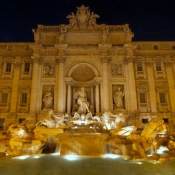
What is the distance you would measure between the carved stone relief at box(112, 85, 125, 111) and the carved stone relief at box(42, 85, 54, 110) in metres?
6.88

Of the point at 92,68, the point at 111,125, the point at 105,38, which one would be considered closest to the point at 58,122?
the point at 111,125

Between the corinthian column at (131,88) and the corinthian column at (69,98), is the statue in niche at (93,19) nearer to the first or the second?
the corinthian column at (131,88)

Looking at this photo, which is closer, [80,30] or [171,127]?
[171,127]

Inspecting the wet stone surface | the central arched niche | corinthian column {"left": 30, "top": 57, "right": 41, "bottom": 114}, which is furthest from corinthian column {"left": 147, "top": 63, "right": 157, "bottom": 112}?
the wet stone surface

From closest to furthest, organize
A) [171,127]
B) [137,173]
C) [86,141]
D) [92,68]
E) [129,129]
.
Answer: [137,173] → [86,141] → [129,129] → [171,127] → [92,68]

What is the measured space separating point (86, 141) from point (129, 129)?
402 cm

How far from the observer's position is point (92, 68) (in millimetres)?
31438

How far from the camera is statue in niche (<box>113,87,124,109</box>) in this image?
2961 cm

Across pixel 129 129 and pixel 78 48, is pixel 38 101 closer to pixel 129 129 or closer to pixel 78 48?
pixel 78 48

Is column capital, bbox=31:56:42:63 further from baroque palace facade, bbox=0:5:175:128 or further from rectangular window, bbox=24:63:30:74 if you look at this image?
rectangular window, bbox=24:63:30:74

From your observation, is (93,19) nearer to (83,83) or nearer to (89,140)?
(83,83)

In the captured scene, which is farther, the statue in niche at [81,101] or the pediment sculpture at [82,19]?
the pediment sculpture at [82,19]

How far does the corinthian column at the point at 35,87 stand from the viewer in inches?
1150

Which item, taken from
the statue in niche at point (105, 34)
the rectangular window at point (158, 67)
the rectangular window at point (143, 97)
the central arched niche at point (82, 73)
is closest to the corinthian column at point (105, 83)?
the central arched niche at point (82, 73)
